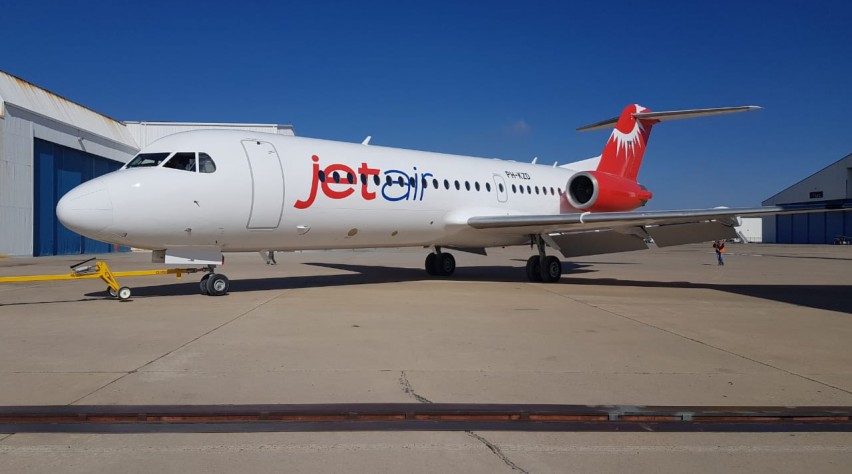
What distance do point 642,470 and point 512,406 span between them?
3.95ft

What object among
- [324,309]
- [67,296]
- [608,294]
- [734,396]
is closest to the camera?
[734,396]

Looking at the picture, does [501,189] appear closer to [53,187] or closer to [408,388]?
[408,388]

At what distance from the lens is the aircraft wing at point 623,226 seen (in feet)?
41.9

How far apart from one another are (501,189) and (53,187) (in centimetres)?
2576

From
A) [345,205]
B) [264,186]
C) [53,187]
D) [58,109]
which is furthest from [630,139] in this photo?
[58,109]

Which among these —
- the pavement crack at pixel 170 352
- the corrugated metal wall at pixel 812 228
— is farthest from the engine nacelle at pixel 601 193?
the corrugated metal wall at pixel 812 228

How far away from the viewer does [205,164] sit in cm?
1062

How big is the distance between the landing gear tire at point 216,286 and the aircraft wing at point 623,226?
6.19 metres

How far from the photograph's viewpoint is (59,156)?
31906 millimetres

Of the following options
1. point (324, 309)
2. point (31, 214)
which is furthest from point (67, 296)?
point (31, 214)

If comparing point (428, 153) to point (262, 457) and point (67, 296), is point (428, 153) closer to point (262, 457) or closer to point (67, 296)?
point (67, 296)

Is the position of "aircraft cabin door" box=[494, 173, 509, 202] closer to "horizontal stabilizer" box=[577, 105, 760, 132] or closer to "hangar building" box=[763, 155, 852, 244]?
"horizontal stabilizer" box=[577, 105, 760, 132]

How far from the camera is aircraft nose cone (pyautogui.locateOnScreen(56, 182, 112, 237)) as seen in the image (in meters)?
9.30

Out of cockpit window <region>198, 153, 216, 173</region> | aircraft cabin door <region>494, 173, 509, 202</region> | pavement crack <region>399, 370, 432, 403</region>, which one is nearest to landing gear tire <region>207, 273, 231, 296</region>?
cockpit window <region>198, 153, 216, 173</region>
